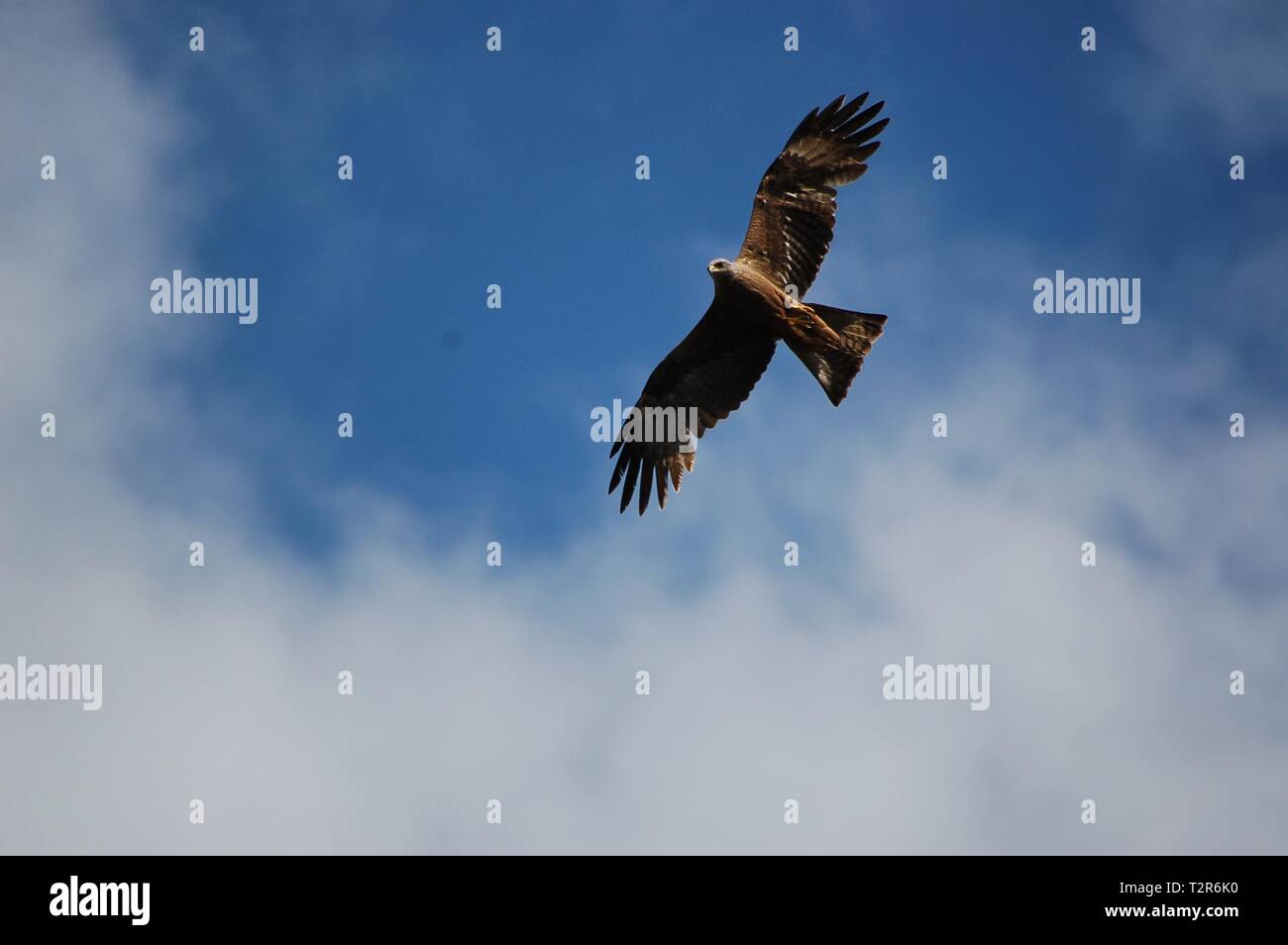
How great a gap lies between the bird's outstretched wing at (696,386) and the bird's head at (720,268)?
20.6 inches

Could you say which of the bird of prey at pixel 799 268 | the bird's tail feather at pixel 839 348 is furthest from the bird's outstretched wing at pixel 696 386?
the bird's tail feather at pixel 839 348

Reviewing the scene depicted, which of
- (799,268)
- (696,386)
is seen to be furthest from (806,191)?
(696,386)

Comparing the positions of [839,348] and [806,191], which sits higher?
[806,191]

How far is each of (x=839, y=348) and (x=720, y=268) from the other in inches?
62.6

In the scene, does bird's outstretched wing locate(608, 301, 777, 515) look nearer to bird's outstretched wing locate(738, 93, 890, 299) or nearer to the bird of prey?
the bird of prey

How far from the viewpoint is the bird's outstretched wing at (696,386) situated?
15094 millimetres

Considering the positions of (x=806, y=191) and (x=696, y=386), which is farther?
(x=696, y=386)

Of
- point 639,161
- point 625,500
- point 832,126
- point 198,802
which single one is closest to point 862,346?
point 832,126

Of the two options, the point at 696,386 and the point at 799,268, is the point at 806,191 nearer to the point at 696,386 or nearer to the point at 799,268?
the point at 799,268

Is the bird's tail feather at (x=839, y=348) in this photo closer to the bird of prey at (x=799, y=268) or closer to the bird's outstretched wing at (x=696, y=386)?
the bird of prey at (x=799, y=268)

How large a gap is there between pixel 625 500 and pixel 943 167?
6.39m

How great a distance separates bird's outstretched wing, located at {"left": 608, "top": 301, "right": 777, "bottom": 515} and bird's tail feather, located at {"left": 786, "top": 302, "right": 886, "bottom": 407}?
736mm

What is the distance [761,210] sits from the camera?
14.5m

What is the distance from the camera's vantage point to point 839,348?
561 inches
